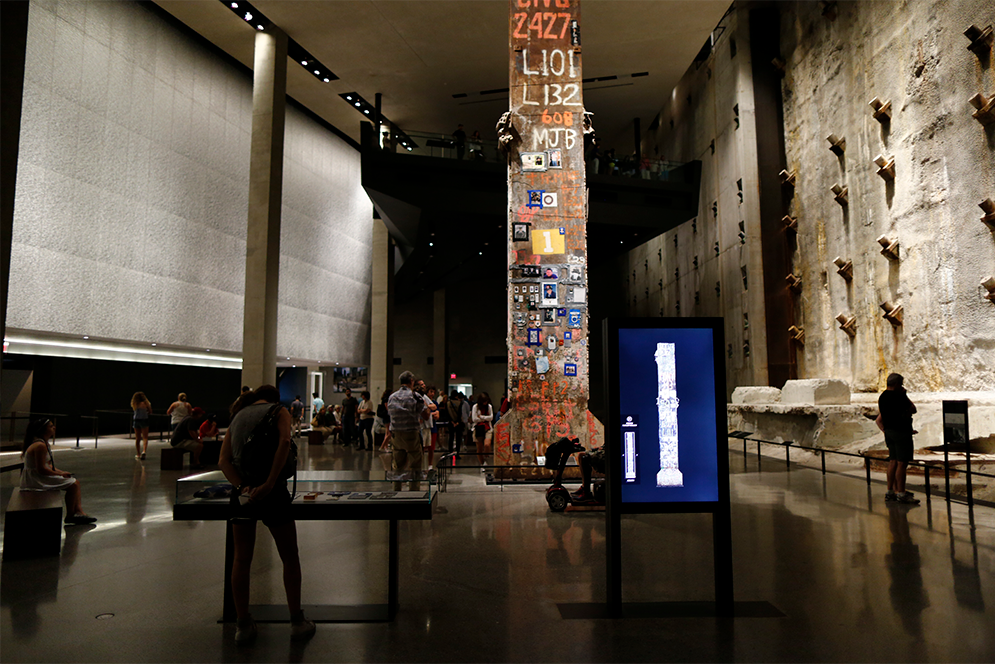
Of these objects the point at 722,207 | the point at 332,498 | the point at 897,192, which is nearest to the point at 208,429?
the point at 332,498

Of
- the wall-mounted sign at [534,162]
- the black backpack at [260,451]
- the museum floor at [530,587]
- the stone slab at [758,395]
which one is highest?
the wall-mounted sign at [534,162]

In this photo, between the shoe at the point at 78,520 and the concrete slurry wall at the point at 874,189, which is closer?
the shoe at the point at 78,520

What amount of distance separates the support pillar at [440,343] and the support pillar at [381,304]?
24.4 feet

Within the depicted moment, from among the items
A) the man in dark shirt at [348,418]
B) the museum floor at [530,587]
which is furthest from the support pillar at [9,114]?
the man in dark shirt at [348,418]

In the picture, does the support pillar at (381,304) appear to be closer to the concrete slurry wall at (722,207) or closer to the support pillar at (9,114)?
the concrete slurry wall at (722,207)

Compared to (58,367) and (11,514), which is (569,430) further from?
(58,367)

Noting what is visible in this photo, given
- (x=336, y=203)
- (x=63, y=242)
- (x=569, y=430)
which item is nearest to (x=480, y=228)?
(x=336, y=203)

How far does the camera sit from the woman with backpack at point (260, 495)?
11.5 feet

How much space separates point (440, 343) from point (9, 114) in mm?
31621

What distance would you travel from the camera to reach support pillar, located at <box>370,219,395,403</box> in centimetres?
2997

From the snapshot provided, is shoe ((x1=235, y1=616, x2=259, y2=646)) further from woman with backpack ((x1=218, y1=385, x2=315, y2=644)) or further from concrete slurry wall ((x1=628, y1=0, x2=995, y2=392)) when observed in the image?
concrete slurry wall ((x1=628, y1=0, x2=995, y2=392))

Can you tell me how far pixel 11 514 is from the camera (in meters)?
5.18

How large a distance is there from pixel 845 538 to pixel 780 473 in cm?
545

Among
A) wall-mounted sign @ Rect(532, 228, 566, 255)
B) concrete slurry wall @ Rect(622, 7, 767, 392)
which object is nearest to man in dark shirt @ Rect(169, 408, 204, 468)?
wall-mounted sign @ Rect(532, 228, 566, 255)
